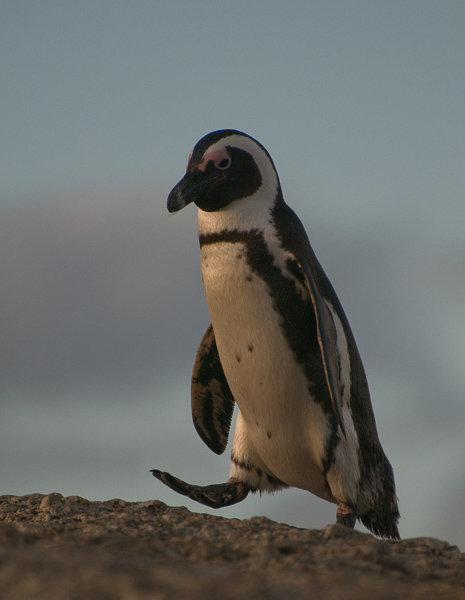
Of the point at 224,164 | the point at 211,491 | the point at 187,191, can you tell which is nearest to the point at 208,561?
the point at 211,491

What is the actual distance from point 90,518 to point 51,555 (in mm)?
1481

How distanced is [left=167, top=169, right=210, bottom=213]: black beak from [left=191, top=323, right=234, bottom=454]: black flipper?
114 centimetres

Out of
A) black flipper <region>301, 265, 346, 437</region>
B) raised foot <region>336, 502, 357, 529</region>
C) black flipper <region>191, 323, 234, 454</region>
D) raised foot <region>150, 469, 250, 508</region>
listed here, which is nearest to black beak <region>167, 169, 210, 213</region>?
black flipper <region>301, 265, 346, 437</region>

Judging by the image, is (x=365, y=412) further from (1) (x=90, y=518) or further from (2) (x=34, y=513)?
(2) (x=34, y=513)

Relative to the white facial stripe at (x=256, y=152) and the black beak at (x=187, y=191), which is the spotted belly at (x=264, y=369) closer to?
the black beak at (x=187, y=191)

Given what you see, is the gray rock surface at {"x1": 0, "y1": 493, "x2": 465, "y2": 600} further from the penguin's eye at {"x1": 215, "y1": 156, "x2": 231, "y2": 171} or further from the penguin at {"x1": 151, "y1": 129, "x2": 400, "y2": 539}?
the penguin's eye at {"x1": 215, "y1": 156, "x2": 231, "y2": 171}

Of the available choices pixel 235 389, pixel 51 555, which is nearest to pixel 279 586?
pixel 51 555

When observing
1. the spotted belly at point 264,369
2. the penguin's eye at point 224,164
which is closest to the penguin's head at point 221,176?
the penguin's eye at point 224,164

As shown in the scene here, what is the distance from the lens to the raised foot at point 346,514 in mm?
4258

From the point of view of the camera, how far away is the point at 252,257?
13.8 feet

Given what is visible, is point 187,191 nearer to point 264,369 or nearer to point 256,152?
point 256,152

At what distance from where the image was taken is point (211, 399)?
5289 millimetres

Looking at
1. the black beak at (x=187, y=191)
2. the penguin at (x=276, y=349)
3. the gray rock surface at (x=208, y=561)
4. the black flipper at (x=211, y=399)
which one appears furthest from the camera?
the black flipper at (x=211, y=399)

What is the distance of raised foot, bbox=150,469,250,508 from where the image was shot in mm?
4703
